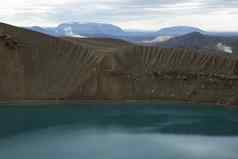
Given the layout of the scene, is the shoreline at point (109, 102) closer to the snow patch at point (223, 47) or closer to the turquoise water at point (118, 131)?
the turquoise water at point (118, 131)

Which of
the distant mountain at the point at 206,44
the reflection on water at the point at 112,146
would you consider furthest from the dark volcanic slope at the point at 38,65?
the distant mountain at the point at 206,44

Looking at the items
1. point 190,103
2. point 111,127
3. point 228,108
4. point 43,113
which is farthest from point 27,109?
point 228,108

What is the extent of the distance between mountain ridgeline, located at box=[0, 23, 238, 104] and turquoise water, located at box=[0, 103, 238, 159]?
2148mm

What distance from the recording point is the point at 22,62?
49.4m

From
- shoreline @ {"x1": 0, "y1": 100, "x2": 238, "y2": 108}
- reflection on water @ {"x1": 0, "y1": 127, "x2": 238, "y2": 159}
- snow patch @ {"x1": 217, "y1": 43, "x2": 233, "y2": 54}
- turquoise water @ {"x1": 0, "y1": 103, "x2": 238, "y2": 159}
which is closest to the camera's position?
reflection on water @ {"x1": 0, "y1": 127, "x2": 238, "y2": 159}

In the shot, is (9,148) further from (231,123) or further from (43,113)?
(231,123)

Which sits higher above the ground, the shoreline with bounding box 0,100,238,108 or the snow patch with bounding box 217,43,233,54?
the snow patch with bounding box 217,43,233,54

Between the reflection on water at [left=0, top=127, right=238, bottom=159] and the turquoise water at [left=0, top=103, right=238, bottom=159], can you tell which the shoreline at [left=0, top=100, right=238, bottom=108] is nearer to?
the turquoise water at [left=0, top=103, right=238, bottom=159]

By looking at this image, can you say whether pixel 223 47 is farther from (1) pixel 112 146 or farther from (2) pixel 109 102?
(1) pixel 112 146

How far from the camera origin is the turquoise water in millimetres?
30391

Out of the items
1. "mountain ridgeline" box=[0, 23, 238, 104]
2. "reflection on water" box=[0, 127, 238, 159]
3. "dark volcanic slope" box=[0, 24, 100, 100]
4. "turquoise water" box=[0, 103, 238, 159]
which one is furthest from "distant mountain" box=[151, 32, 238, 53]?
"reflection on water" box=[0, 127, 238, 159]

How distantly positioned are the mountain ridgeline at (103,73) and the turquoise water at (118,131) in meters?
2.15

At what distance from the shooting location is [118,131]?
37.3 meters

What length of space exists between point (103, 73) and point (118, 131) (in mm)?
14019
